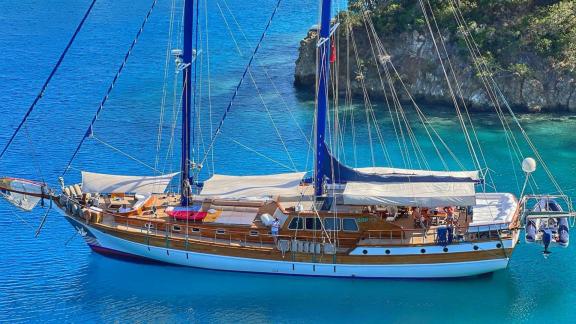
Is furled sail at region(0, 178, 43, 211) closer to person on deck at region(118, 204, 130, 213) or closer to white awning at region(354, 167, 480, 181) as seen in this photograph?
person on deck at region(118, 204, 130, 213)

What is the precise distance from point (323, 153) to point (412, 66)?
98.1ft

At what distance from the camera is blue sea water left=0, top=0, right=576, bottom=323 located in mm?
44688

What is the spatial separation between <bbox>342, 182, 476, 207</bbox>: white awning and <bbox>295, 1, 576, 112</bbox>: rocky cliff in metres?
24.2

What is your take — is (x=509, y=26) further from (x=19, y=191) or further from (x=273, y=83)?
(x=19, y=191)

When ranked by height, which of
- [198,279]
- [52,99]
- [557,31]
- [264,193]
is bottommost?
[198,279]

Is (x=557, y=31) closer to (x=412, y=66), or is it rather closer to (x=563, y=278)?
(x=412, y=66)

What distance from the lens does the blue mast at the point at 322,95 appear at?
45.6m

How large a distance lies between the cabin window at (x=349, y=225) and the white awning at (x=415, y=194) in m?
1.39

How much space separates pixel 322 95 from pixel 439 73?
96.1ft

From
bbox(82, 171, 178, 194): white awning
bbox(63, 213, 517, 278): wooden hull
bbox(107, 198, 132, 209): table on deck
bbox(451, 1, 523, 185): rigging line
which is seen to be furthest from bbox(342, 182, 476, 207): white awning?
bbox(451, 1, 523, 185): rigging line

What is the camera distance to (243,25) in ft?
331

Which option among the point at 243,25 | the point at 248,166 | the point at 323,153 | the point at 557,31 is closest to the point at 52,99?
the point at 248,166

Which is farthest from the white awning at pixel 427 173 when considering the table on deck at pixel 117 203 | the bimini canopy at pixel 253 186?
the table on deck at pixel 117 203

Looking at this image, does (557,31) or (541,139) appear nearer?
(541,139)
